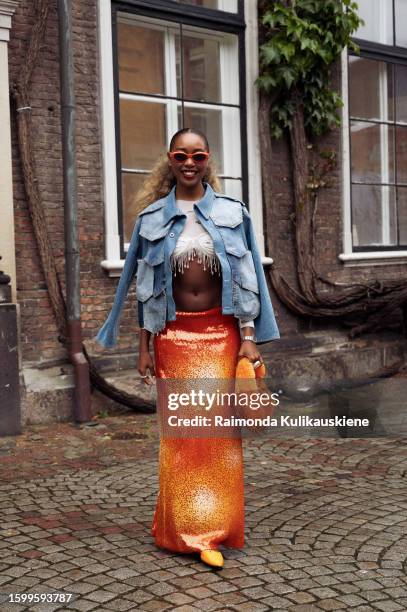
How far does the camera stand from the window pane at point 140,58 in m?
7.90

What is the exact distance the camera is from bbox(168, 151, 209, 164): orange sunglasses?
374 centimetres

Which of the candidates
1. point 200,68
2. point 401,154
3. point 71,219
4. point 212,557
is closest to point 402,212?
point 401,154

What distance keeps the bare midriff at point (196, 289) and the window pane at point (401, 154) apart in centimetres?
746

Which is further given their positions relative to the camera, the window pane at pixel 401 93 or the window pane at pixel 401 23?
the window pane at pixel 401 93

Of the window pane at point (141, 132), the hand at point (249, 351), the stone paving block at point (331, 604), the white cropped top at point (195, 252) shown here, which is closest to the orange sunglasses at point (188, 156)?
the white cropped top at point (195, 252)

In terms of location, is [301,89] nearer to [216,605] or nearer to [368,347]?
[368,347]

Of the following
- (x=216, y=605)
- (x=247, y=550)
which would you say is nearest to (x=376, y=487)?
(x=247, y=550)

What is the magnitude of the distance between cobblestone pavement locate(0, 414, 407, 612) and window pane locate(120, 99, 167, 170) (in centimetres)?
296

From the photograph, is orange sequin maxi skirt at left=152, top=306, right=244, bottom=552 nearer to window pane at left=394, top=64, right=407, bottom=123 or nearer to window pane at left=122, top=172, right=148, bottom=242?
window pane at left=122, top=172, right=148, bottom=242

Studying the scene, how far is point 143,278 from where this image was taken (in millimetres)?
3832

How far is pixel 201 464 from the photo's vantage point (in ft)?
12.3

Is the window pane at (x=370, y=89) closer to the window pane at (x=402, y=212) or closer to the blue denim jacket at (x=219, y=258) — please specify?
the window pane at (x=402, y=212)

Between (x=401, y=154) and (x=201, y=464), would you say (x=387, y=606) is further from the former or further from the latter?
(x=401, y=154)

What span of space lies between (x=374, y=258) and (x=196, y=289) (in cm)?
667
